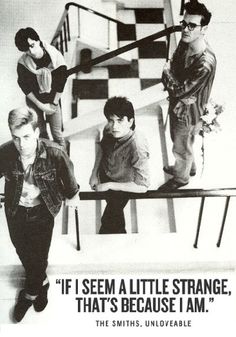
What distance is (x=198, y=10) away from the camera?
12.1ft

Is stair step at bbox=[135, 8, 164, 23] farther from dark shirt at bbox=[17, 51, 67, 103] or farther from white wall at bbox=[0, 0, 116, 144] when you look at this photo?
dark shirt at bbox=[17, 51, 67, 103]

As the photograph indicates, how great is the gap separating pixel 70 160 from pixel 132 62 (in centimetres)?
90

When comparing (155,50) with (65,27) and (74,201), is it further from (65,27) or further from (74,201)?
(74,201)

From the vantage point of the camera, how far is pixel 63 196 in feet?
11.8

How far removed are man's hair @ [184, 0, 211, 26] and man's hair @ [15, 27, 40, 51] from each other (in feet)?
3.50

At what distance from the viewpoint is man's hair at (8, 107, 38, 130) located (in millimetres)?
3459

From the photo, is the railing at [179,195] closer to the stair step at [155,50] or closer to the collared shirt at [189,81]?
the collared shirt at [189,81]

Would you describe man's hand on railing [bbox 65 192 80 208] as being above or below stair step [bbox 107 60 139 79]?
below

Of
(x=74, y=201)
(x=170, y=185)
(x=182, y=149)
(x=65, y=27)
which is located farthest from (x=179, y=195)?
(x=65, y=27)

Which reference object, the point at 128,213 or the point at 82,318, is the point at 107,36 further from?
the point at 82,318

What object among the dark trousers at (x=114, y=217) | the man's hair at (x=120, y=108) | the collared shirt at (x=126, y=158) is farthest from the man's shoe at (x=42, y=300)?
the man's hair at (x=120, y=108)

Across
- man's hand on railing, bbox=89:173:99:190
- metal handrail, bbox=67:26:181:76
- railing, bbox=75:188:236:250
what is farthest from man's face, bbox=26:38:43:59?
railing, bbox=75:188:236:250

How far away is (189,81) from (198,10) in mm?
530

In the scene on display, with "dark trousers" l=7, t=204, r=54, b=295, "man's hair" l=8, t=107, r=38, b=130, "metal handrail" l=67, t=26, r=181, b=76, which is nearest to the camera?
"man's hair" l=8, t=107, r=38, b=130
